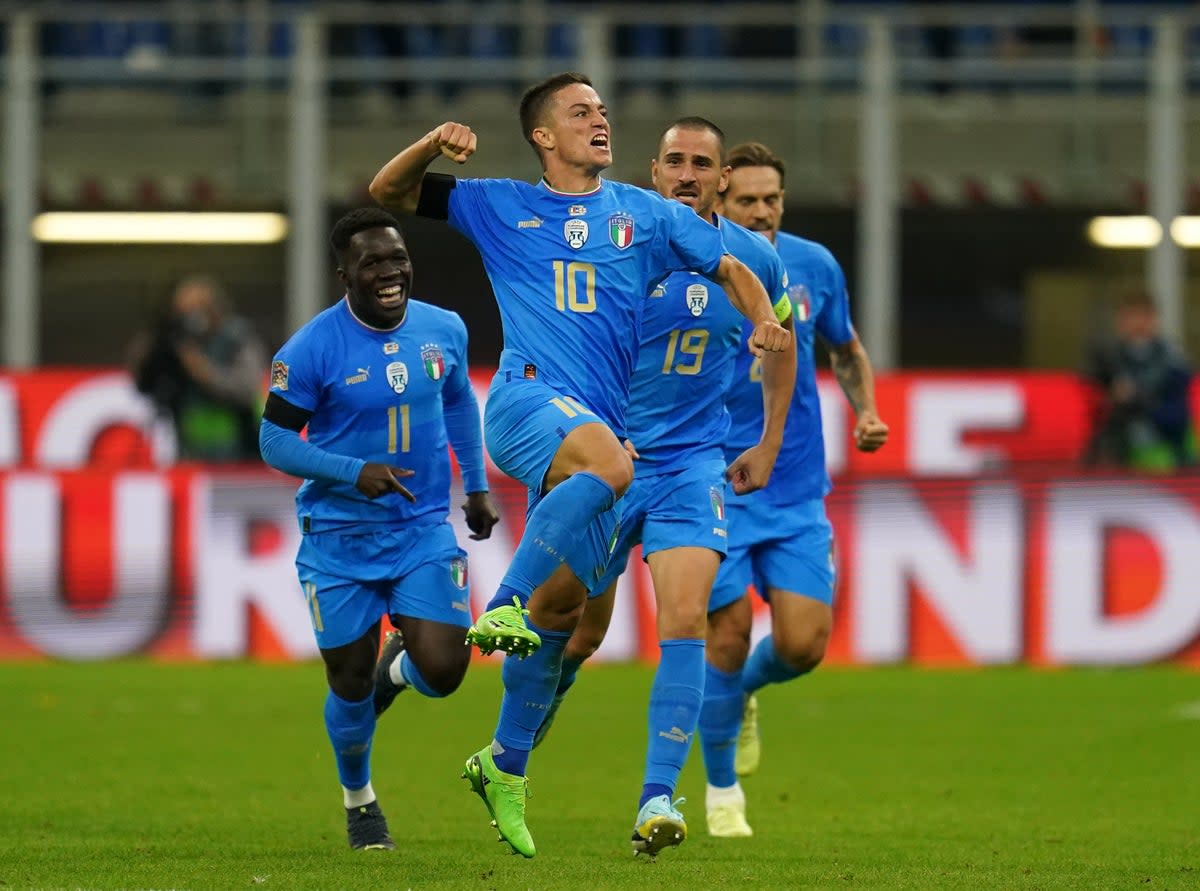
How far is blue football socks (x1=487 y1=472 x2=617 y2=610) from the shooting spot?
6.91 metres

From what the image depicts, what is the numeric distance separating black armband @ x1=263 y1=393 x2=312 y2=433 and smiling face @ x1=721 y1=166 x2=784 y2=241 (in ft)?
6.46

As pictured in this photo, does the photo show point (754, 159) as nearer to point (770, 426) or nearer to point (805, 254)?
point (805, 254)

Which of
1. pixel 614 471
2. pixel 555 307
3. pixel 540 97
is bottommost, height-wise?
pixel 614 471

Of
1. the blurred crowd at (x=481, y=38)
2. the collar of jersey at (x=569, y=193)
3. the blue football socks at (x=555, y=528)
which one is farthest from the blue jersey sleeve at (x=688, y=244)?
the blurred crowd at (x=481, y=38)

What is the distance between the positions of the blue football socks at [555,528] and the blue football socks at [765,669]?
7.71 ft

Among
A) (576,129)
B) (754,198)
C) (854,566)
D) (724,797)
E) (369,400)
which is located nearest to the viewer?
(576,129)

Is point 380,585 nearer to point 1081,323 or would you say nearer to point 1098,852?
point 1098,852

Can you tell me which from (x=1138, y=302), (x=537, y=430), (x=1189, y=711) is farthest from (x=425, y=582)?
(x=1138, y=302)

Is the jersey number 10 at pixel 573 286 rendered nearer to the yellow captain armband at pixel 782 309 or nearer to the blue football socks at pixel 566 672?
the yellow captain armband at pixel 782 309

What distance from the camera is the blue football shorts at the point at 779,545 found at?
9.12m

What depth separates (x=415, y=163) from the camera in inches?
278

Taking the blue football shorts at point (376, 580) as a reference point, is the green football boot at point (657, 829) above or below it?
below

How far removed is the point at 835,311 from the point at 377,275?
2077 mm

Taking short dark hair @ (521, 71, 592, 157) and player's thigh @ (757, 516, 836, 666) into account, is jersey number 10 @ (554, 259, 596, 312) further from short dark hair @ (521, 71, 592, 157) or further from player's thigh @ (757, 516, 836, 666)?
player's thigh @ (757, 516, 836, 666)
